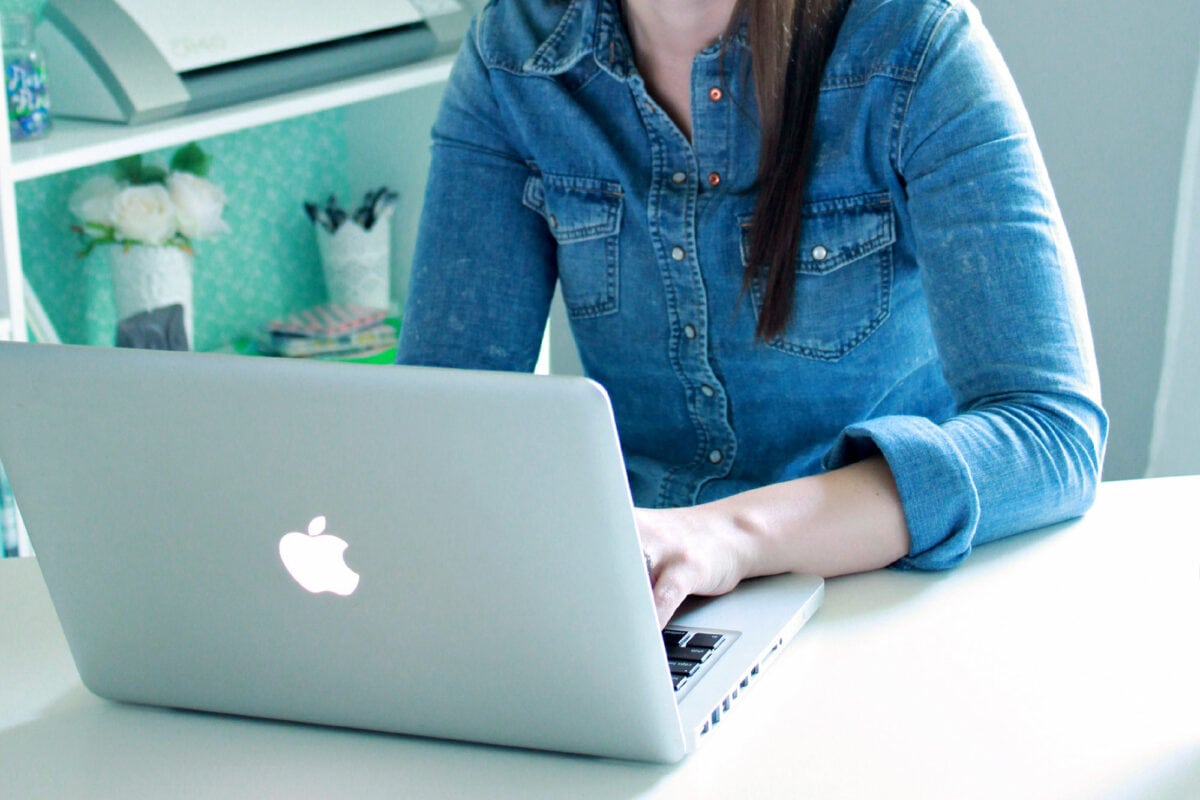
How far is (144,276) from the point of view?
198cm

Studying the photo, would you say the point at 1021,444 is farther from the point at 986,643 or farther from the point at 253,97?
the point at 253,97

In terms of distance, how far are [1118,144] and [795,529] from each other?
672 millimetres

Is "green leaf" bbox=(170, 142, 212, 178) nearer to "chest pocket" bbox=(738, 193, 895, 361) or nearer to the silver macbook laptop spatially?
"chest pocket" bbox=(738, 193, 895, 361)

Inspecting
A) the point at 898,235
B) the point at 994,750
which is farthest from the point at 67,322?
the point at 994,750

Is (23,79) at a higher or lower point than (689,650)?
higher

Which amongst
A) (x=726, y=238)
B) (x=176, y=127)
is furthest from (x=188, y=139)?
(x=726, y=238)

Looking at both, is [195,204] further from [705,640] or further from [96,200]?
[705,640]

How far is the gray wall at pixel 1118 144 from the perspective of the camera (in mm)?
1347

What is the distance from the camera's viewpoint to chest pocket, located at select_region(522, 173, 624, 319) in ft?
4.22

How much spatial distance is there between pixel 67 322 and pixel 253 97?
1.44 feet

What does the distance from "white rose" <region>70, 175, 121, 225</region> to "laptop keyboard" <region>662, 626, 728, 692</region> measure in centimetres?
137

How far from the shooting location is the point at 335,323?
7.34ft

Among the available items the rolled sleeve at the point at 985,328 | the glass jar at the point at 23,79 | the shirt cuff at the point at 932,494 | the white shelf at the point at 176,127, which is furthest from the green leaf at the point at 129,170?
the shirt cuff at the point at 932,494

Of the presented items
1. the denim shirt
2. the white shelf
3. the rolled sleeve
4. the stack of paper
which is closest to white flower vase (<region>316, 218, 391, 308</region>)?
the stack of paper
